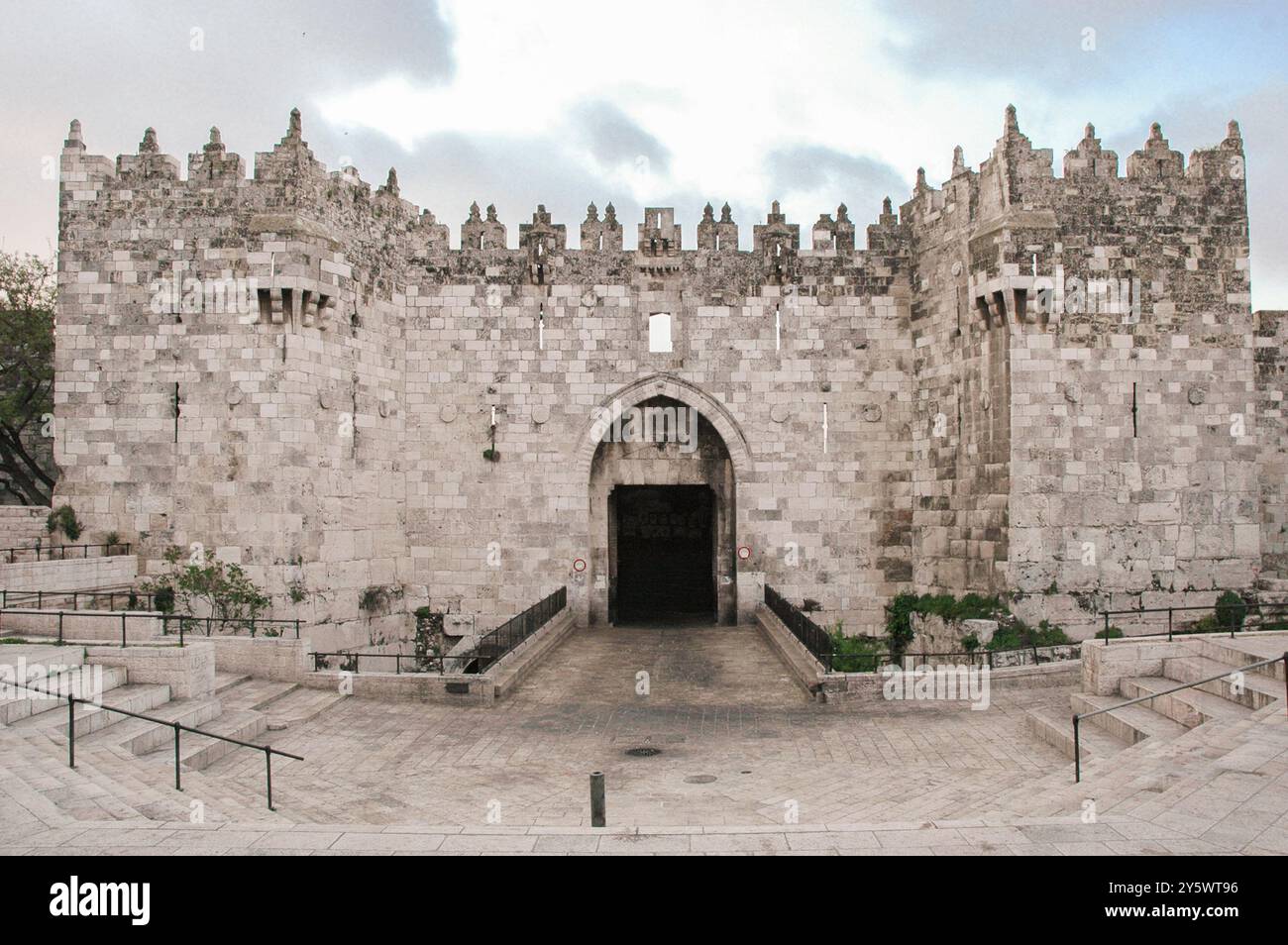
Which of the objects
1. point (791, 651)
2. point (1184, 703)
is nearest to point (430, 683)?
point (791, 651)

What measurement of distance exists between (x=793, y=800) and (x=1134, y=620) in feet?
37.4

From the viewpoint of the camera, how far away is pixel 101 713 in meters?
11.6

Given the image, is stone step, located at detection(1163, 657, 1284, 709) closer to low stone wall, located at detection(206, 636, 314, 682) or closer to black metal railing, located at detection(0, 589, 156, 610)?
low stone wall, located at detection(206, 636, 314, 682)

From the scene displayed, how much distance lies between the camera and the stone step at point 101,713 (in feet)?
35.9

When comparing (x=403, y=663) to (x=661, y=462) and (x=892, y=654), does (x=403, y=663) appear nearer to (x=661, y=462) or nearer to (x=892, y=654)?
(x=661, y=462)

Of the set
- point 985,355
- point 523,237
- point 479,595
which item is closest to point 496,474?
point 479,595

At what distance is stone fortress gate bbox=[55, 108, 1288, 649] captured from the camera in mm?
18703

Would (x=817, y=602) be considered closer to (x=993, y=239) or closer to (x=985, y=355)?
(x=985, y=355)

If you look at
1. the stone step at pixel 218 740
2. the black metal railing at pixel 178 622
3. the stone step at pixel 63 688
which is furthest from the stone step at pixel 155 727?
the black metal railing at pixel 178 622

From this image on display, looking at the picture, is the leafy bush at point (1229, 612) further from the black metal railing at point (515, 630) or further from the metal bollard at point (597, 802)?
the metal bollard at point (597, 802)

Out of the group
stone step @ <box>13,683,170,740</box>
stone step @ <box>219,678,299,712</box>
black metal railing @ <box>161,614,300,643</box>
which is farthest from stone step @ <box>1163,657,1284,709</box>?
black metal railing @ <box>161,614,300,643</box>

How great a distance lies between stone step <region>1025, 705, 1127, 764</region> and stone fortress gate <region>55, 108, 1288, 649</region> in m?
5.69

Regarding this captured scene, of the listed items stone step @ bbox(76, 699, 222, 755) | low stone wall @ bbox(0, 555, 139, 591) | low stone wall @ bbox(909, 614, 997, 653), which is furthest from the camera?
low stone wall @ bbox(909, 614, 997, 653)

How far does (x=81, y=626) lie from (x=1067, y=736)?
14417mm
